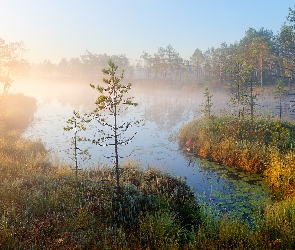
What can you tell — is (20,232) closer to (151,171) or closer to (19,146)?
(151,171)

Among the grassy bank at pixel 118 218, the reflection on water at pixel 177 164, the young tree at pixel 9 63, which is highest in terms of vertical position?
the young tree at pixel 9 63

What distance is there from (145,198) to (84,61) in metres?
145

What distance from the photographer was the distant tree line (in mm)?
28891

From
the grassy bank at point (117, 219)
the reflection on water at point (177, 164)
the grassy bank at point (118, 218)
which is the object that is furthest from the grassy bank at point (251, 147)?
the grassy bank at point (117, 219)

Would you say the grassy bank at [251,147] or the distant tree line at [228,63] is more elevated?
the distant tree line at [228,63]

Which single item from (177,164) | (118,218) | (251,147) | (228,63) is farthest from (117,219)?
(228,63)

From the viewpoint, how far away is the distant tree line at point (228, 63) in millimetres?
28891

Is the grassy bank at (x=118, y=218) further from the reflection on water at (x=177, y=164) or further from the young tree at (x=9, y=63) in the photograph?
the young tree at (x=9, y=63)

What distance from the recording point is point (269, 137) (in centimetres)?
1909

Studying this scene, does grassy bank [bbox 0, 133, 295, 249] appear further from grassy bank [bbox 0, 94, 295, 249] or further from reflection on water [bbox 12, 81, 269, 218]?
reflection on water [bbox 12, 81, 269, 218]

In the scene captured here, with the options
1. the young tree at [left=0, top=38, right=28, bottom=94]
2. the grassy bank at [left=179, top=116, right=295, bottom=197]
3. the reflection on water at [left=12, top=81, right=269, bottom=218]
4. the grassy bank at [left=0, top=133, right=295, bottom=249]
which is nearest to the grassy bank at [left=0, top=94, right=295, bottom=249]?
the grassy bank at [left=0, top=133, right=295, bottom=249]

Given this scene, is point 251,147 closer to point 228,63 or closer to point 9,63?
point 9,63

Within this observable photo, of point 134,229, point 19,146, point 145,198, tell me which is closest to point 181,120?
point 19,146

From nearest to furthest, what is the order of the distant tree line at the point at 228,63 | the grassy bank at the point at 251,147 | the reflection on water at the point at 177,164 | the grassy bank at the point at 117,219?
the grassy bank at the point at 117,219
the reflection on water at the point at 177,164
the grassy bank at the point at 251,147
the distant tree line at the point at 228,63
